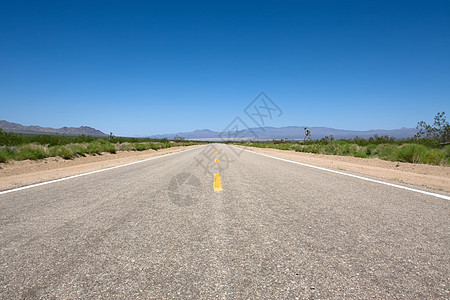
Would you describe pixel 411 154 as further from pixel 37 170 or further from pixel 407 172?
pixel 37 170

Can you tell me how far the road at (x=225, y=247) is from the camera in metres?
1.45

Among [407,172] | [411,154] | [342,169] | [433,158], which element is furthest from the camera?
[411,154]

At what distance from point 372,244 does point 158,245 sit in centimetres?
188

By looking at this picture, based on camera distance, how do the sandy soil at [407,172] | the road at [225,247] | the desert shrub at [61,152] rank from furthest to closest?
the desert shrub at [61,152] < the sandy soil at [407,172] < the road at [225,247]

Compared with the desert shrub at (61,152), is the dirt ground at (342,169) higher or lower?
lower

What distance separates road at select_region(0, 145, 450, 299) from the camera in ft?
4.77

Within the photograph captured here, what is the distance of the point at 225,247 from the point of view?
2004 mm

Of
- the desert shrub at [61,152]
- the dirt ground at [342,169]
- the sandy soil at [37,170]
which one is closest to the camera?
the dirt ground at [342,169]

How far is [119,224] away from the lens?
2.58 metres

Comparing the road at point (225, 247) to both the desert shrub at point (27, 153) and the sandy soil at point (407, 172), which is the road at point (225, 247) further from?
the desert shrub at point (27, 153)

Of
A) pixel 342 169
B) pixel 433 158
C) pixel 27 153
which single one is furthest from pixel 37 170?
pixel 433 158

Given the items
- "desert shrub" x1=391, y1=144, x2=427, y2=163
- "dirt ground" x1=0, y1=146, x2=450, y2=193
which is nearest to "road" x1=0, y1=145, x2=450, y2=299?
"dirt ground" x1=0, y1=146, x2=450, y2=193

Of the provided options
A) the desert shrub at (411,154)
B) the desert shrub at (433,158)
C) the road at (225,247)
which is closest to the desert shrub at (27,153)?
the road at (225,247)

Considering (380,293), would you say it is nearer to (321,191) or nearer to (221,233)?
(221,233)
